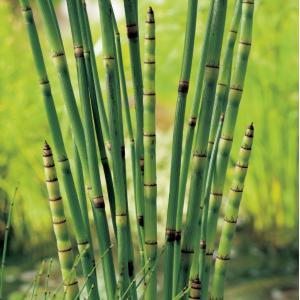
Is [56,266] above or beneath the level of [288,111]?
beneath

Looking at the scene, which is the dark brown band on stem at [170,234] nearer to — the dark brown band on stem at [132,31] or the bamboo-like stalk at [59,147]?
the bamboo-like stalk at [59,147]

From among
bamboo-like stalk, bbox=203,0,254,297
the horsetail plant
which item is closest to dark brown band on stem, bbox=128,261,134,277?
the horsetail plant

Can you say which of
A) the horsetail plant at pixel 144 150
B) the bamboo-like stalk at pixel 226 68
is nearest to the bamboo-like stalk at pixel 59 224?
the horsetail plant at pixel 144 150

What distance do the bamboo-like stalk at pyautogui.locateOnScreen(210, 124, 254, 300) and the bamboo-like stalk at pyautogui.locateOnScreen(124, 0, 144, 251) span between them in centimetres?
11

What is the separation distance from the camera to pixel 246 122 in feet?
9.53

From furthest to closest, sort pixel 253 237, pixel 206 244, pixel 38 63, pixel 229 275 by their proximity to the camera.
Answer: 1. pixel 253 237
2. pixel 229 275
3. pixel 206 244
4. pixel 38 63

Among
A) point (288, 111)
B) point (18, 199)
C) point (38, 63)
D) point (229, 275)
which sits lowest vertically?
point (229, 275)

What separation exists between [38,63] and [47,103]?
49mm

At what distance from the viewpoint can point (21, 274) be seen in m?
2.90

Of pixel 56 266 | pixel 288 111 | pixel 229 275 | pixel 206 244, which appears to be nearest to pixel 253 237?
pixel 229 275

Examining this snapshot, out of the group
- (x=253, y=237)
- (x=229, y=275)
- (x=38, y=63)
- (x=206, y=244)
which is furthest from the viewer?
(x=253, y=237)

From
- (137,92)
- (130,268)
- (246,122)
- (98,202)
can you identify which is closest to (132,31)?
(137,92)

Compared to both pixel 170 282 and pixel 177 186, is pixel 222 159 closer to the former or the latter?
pixel 177 186

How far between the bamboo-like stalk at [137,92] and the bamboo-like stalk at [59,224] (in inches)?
4.1
